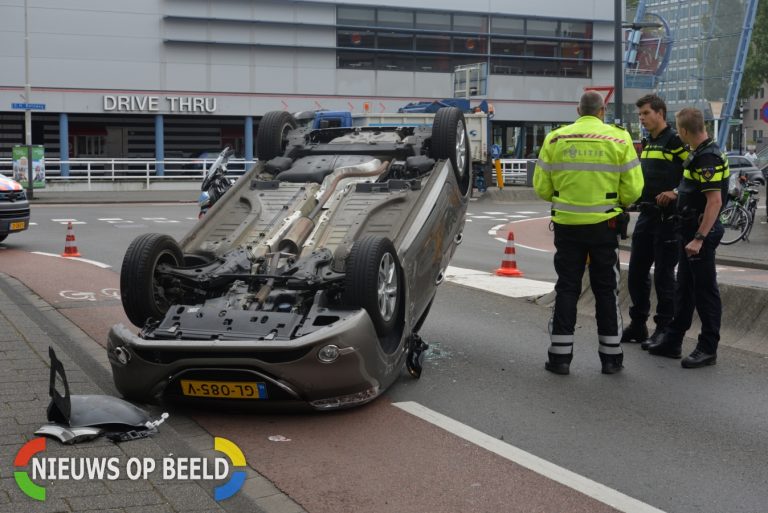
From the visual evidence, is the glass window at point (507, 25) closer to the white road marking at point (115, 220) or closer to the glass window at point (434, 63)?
the glass window at point (434, 63)

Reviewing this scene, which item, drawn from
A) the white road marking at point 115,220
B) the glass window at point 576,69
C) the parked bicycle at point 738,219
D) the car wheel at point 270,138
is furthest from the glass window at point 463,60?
the car wheel at point 270,138

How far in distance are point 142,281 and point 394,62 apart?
135 feet

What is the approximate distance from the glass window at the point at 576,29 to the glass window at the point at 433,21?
6198 millimetres

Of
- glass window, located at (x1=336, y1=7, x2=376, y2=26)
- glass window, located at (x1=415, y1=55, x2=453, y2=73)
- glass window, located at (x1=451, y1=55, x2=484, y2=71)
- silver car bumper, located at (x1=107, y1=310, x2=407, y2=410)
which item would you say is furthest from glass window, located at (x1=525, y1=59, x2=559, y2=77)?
silver car bumper, located at (x1=107, y1=310, x2=407, y2=410)

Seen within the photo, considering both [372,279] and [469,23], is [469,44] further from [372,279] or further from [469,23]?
[372,279]

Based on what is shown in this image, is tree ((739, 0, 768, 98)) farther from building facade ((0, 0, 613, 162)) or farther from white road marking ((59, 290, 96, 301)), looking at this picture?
white road marking ((59, 290, 96, 301))

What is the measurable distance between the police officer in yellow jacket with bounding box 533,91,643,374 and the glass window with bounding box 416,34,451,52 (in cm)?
4053

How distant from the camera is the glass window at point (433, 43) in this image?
153 ft

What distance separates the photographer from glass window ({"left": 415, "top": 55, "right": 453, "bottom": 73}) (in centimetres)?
4688

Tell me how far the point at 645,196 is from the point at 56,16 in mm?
36282

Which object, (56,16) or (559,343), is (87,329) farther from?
(56,16)

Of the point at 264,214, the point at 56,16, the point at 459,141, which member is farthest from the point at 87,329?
the point at 56,16

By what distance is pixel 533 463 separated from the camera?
16.8 feet

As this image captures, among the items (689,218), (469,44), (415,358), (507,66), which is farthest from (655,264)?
(507,66)
